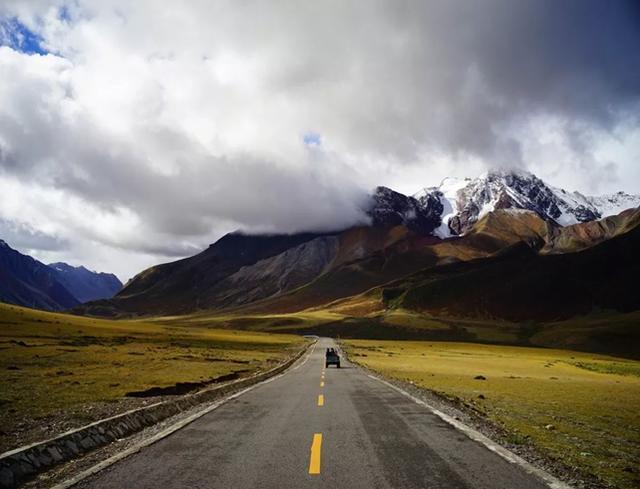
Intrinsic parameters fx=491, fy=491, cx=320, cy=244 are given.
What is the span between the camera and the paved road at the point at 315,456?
9203 millimetres

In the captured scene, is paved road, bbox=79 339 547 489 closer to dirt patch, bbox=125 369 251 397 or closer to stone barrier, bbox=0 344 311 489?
stone barrier, bbox=0 344 311 489

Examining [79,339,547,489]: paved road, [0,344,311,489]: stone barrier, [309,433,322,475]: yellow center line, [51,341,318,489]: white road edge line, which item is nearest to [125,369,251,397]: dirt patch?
[0,344,311,489]: stone barrier

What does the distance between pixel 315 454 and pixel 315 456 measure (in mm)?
191

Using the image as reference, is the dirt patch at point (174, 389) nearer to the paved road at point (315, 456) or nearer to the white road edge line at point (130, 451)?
the white road edge line at point (130, 451)

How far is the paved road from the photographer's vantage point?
9.20 meters

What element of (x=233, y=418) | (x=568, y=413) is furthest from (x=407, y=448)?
(x=568, y=413)

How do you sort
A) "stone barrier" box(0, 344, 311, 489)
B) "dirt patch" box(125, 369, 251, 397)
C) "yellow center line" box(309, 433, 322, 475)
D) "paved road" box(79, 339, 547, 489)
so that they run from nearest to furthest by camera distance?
"paved road" box(79, 339, 547, 489)
"stone barrier" box(0, 344, 311, 489)
"yellow center line" box(309, 433, 322, 475)
"dirt patch" box(125, 369, 251, 397)

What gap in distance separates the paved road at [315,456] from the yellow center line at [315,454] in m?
0.02

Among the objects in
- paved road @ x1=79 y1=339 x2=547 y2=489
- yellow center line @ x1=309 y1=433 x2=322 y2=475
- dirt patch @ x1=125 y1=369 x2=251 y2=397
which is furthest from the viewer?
dirt patch @ x1=125 y1=369 x2=251 y2=397

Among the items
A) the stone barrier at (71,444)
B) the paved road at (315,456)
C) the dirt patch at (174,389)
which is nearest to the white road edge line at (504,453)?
the paved road at (315,456)

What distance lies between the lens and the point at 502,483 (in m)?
9.19

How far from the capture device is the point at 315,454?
11.2 meters

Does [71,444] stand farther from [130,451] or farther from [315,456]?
[315,456]

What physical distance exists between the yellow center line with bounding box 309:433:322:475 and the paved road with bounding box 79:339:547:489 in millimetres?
20
